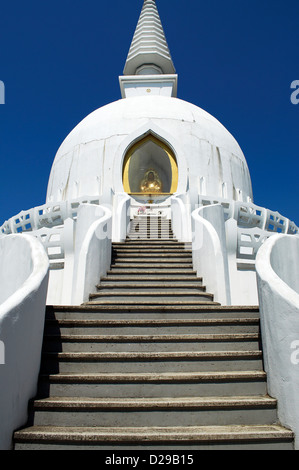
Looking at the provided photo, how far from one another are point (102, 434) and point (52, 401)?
630mm

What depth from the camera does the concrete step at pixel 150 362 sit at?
405cm

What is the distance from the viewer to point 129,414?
354 centimetres

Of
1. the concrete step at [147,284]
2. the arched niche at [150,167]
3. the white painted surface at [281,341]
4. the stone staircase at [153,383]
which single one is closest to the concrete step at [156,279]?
the concrete step at [147,284]

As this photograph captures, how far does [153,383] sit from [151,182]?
14.3 m

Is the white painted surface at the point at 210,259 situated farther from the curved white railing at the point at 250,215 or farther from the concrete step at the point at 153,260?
the curved white railing at the point at 250,215

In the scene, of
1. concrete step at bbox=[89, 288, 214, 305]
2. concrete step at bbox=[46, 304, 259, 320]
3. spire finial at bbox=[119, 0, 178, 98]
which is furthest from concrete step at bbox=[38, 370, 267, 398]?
spire finial at bbox=[119, 0, 178, 98]

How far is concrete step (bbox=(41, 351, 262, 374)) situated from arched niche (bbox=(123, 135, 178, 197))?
11006 millimetres

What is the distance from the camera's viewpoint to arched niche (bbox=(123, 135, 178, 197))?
1509cm

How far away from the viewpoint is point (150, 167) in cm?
1784

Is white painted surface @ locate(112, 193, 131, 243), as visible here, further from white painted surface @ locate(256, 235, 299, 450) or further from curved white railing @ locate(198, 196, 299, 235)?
white painted surface @ locate(256, 235, 299, 450)

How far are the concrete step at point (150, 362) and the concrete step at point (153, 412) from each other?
503mm

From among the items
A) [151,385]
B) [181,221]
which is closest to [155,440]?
[151,385]
